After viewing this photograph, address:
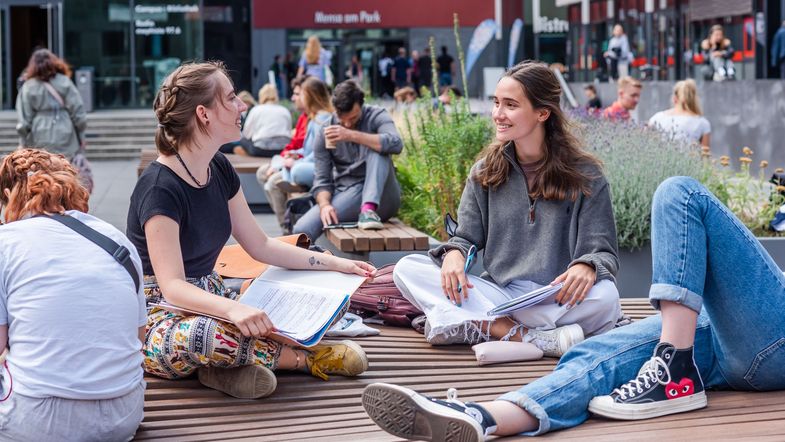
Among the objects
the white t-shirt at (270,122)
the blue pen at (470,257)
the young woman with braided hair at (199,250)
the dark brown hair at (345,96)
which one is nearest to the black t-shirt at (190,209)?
the young woman with braided hair at (199,250)

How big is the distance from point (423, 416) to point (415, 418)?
28 mm

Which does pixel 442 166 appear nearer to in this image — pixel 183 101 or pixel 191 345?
pixel 183 101

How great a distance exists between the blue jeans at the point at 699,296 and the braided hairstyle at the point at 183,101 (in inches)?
59.6

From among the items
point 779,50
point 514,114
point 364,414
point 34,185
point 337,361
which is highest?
point 779,50

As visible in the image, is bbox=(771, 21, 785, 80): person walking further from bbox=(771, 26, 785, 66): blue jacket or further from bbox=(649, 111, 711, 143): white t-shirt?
bbox=(649, 111, 711, 143): white t-shirt

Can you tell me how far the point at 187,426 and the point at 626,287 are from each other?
3.97 meters

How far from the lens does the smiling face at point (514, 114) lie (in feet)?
15.4

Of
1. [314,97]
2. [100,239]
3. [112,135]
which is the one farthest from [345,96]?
[112,135]

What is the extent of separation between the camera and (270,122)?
13961 mm

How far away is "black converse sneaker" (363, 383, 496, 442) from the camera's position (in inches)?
126

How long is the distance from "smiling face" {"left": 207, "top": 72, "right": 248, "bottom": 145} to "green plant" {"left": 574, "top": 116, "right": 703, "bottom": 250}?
9.56 feet

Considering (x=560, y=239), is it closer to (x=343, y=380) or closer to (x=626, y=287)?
(x=343, y=380)

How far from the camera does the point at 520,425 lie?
11.3 feet

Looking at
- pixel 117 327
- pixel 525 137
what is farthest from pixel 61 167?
pixel 525 137
